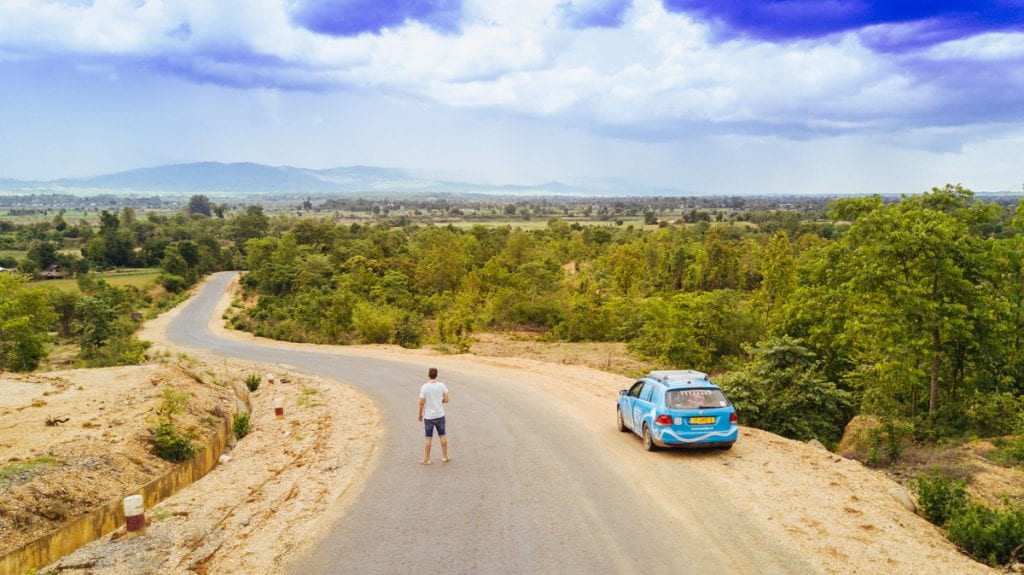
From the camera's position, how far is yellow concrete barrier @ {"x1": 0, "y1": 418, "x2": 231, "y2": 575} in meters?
10.5

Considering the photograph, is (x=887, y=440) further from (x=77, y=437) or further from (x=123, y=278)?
(x=123, y=278)

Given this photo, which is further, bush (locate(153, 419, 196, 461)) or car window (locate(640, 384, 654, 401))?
bush (locate(153, 419, 196, 461))

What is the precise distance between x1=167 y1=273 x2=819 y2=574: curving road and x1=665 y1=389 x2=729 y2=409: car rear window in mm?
1071

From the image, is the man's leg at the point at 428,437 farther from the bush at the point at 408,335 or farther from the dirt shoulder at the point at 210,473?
the bush at the point at 408,335

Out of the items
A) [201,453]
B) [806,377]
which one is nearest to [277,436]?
[201,453]

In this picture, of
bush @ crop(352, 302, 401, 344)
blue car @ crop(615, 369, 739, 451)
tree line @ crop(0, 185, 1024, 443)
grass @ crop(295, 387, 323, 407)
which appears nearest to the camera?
blue car @ crop(615, 369, 739, 451)

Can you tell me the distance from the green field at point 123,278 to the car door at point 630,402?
82.5 meters

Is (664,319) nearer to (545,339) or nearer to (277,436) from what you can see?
(545,339)

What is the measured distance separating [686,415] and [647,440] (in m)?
1.24

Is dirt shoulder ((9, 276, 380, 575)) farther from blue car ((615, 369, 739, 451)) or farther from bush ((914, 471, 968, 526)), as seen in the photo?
bush ((914, 471, 968, 526))

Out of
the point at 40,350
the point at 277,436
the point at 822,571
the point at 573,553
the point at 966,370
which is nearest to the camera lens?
the point at 822,571

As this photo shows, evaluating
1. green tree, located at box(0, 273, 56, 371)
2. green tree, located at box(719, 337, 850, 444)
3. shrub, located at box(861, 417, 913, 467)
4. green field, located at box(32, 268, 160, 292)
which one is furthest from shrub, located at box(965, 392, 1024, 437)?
green field, located at box(32, 268, 160, 292)

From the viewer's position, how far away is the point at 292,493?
11.9 meters

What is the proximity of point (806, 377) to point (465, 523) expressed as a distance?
45.3 feet
